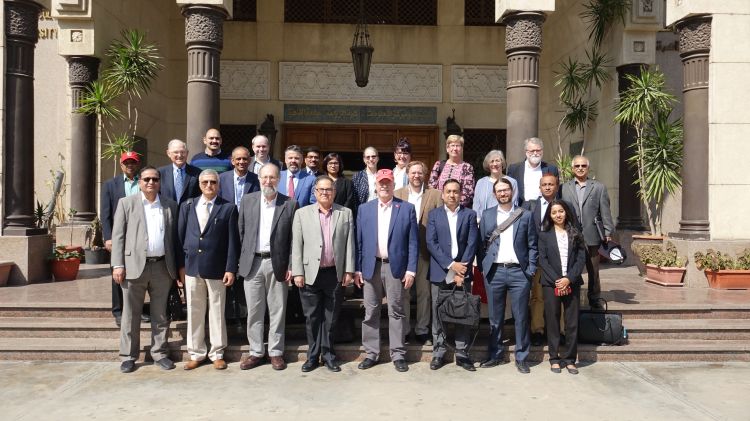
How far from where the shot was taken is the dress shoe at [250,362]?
5637 millimetres

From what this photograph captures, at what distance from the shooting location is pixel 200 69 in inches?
328

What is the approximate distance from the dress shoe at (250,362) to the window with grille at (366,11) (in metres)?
10.2

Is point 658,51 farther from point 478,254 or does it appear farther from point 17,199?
point 17,199

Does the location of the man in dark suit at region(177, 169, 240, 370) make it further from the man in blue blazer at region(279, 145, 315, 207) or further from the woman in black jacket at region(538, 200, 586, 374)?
the woman in black jacket at region(538, 200, 586, 374)

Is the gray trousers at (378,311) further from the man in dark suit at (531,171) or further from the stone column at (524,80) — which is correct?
the stone column at (524,80)

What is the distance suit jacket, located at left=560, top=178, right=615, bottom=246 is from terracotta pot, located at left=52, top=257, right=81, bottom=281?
6.60 metres

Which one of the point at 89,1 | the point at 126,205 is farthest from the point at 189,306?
the point at 89,1

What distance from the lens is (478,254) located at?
588cm

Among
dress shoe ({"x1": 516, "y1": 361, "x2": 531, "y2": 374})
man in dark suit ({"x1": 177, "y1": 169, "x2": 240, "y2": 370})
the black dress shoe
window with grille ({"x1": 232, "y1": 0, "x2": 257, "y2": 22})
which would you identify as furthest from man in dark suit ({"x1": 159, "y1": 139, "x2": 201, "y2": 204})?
window with grille ({"x1": 232, "y1": 0, "x2": 257, "y2": 22})

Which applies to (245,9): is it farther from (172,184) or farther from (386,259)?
(386,259)

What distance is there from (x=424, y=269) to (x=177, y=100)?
32.4ft

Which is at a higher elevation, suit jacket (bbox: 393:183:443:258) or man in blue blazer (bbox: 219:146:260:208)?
man in blue blazer (bbox: 219:146:260:208)

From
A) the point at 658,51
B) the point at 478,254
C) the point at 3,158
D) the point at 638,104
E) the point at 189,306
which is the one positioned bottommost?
the point at 189,306

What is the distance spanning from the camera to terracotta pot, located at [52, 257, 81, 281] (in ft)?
27.6
